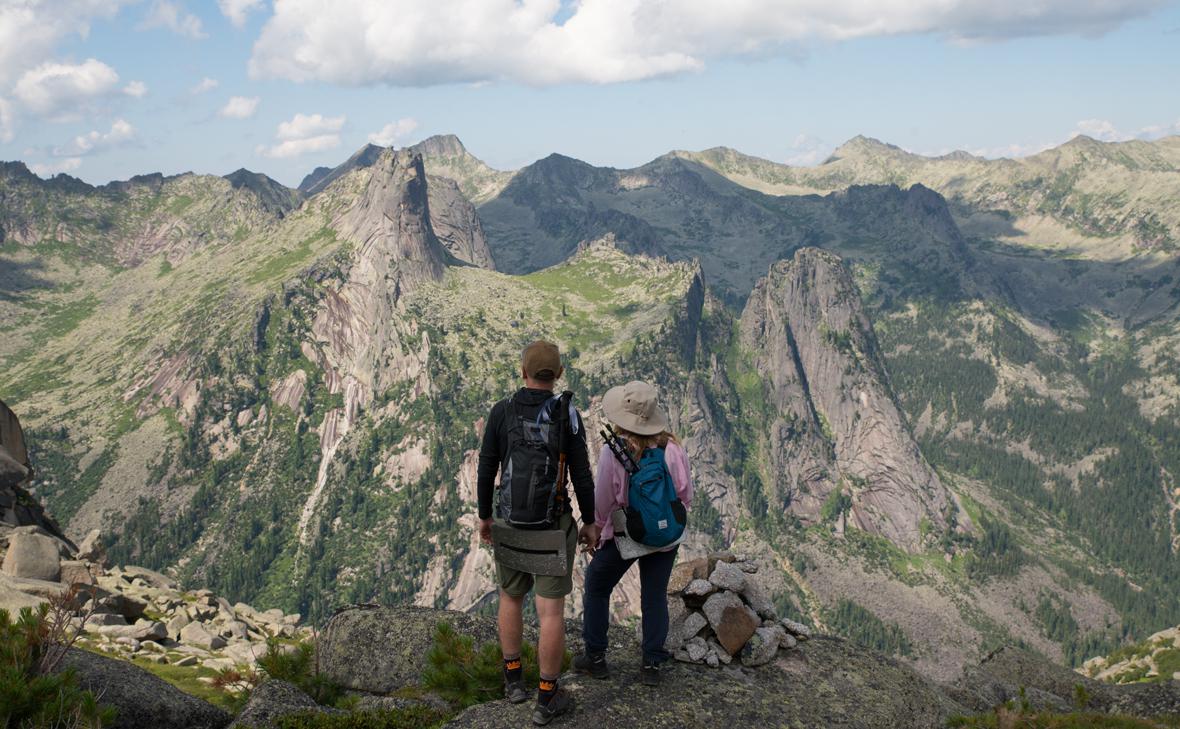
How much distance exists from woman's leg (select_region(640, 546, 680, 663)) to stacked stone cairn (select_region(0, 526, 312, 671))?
1487cm

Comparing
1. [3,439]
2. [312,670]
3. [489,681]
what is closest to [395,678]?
[312,670]

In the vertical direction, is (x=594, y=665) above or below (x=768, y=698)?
above

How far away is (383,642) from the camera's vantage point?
19.4m

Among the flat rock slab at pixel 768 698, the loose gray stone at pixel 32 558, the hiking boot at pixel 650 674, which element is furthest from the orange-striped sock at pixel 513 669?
the loose gray stone at pixel 32 558

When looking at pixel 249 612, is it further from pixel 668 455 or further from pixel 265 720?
pixel 668 455

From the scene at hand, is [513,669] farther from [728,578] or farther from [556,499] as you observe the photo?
[728,578]

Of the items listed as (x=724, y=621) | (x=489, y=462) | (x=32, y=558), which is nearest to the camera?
(x=489, y=462)

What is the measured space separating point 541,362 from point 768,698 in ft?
29.1

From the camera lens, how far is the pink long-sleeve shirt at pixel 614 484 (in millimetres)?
14188

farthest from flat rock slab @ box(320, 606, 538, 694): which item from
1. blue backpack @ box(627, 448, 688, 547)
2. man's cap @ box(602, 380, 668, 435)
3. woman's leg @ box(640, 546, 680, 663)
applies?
man's cap @ box(602, 380, 668, 435)

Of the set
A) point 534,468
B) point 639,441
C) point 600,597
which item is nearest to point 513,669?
point 600,597

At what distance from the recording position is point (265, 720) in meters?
14.5

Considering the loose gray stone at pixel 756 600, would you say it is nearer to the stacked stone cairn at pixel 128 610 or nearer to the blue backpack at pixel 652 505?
the blue backpack at pixel 652 505

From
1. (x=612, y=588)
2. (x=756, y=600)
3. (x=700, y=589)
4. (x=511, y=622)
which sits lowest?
(x=756, y=600)
